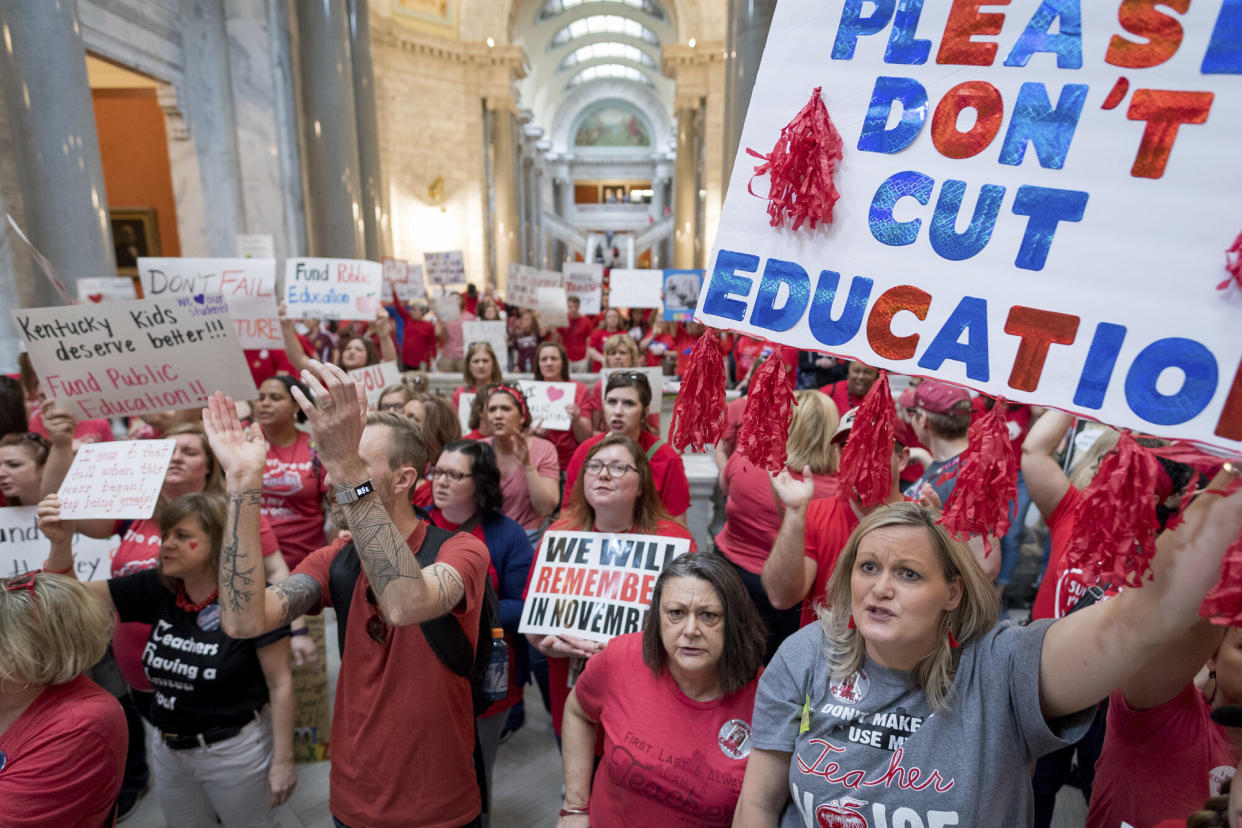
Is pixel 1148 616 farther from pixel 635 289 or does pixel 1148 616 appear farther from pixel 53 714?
pixel 635 289

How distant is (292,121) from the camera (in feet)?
36.0

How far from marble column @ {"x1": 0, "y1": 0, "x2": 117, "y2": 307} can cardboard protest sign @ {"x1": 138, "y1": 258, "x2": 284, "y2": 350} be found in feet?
6.70

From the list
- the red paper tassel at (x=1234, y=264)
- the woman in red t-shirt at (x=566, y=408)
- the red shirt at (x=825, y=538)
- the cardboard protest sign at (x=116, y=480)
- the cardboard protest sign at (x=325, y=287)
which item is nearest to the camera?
the red paper tassel at (x=1234, y=264)

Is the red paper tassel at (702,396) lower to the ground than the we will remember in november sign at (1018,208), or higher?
lower

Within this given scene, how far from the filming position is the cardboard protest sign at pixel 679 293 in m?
8.04

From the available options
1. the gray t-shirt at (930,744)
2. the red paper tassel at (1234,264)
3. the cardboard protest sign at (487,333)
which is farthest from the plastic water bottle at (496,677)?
the cardboard protest sign at (487,333)

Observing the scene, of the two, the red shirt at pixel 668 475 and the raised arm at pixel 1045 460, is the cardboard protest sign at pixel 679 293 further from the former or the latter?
the raised arm at pixel 1045 460

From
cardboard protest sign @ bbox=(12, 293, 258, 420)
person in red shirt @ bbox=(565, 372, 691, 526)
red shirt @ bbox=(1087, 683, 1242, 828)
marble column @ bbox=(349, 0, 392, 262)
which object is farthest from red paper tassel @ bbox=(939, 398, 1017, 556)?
marble column @ bbox=(349, 0, 392, 262)

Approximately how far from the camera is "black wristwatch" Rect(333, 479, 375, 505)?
1591 mm

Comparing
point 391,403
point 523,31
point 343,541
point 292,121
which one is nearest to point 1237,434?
point 343,541

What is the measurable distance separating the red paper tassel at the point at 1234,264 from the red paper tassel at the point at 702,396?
848 mm

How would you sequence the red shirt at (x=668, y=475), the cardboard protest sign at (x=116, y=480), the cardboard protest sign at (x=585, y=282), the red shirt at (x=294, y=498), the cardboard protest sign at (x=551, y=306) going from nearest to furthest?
the cardboard protest sign at (x=116, y=480), the red shirt at (x=668, y=475), the red shirt at (x=294, y=498), the cardboard protest sign at (x=551, y=306), the cardboard protest sign at (x=585, y=282)

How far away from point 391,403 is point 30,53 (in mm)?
5056

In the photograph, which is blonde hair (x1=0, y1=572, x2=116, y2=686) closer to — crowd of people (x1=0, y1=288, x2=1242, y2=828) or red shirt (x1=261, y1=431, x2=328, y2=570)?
crowd of people (x1=0, y1=288, x2=1242, y2=828)
